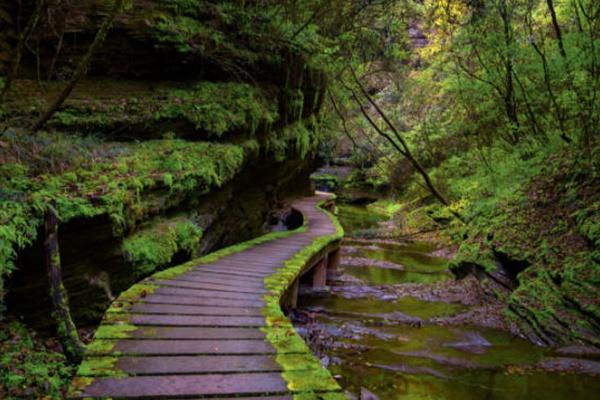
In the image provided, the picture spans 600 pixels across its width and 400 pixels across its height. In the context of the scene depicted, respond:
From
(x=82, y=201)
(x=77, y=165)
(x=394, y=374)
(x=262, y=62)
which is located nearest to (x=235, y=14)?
(x=262, y=62)

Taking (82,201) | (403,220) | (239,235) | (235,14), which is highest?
(235,14)

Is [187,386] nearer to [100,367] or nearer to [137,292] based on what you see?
[100,367]

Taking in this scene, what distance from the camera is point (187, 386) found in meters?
3.32

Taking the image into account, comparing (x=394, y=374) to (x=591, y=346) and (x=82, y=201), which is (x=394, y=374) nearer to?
(x=591, y=346)

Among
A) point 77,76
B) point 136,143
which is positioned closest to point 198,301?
point 77,76

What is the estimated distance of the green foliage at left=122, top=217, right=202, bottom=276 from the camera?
6.13 metres

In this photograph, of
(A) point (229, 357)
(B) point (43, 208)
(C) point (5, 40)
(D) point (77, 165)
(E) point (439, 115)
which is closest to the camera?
(A) point (229, 357)

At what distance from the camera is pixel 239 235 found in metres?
11.5

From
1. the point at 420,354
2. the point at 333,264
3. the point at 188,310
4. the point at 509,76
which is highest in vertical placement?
the point at 509,76

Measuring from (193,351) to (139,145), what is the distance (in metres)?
4.81

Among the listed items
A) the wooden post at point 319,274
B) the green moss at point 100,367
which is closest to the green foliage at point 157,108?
the wooden post at point 319,274

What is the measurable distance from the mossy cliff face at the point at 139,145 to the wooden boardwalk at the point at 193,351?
80cm

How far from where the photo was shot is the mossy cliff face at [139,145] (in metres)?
5.14

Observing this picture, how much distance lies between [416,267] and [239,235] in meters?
6.58
